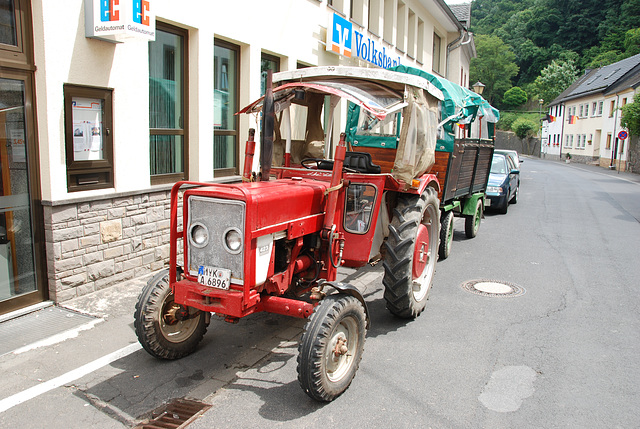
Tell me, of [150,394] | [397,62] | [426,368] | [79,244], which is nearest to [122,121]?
[79,244]

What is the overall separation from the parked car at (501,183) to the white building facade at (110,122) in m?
7.72

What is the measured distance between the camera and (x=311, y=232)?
4.62 m

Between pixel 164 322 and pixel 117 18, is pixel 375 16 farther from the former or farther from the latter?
pixel 164 322

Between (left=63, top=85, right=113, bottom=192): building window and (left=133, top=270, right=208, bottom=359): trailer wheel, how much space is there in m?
2.26

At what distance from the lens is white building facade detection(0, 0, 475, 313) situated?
5582mm

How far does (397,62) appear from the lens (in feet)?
58.0

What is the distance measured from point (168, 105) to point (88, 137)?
71.5 inches

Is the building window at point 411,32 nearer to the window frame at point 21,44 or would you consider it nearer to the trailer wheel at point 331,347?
the window frame at point 21,44

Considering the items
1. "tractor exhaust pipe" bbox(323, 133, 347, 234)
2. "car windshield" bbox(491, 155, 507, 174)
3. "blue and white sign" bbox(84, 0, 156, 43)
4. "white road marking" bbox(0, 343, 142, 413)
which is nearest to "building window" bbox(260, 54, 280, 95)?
"blue and white sign" bbox(84, 0, 156, 43)

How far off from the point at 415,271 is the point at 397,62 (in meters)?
13.2

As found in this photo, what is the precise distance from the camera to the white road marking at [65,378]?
4.00 m

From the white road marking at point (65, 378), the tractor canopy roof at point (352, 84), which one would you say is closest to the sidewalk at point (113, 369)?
the white road marking at point (65, 378)

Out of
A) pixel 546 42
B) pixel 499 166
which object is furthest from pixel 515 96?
pixel 499 166

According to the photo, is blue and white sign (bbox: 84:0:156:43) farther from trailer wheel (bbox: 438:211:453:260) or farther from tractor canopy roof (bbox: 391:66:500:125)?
trailer wheel (bbox: 438:211:453:260)
